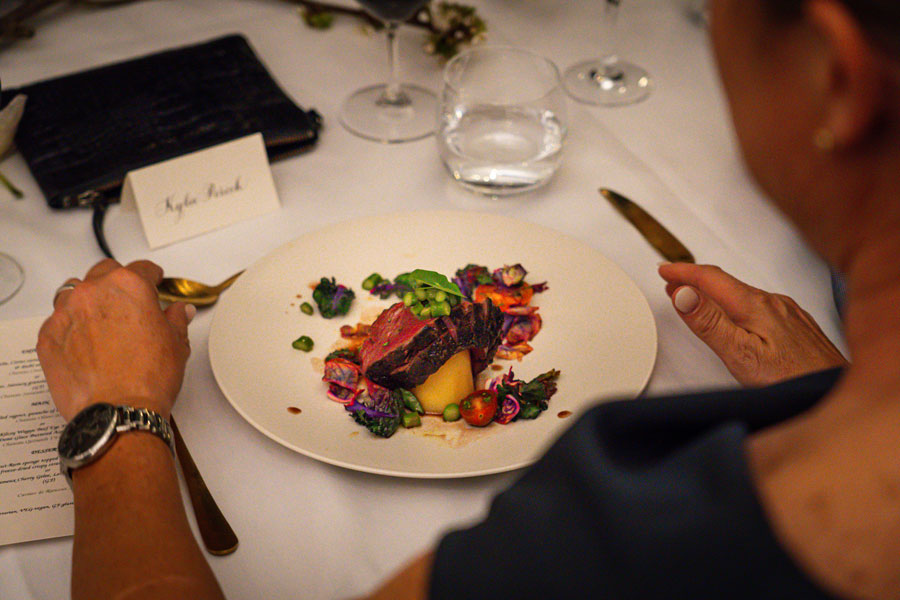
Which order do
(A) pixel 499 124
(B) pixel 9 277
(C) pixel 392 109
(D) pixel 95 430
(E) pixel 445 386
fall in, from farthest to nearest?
(C) pixel 392 109 → (A) pixel 499 124 → (B) pixel 9 277 → (E) pixel 445 386 → (D) pixel 95 430

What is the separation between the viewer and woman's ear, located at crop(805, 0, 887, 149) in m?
0.35

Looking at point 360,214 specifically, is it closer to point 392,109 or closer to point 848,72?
point 392,109

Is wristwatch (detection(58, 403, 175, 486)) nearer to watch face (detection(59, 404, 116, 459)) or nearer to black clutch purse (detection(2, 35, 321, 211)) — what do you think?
watch face (detection(59, 404, 116, 459))

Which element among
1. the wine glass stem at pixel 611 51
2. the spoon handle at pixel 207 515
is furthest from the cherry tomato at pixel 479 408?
the wine glass stem at pixel 611 51

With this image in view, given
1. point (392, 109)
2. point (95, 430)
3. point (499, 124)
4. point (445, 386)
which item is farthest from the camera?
point (392, 109)

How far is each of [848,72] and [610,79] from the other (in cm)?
122

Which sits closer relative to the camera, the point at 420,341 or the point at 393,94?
the point at 420,341

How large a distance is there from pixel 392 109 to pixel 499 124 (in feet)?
0.97

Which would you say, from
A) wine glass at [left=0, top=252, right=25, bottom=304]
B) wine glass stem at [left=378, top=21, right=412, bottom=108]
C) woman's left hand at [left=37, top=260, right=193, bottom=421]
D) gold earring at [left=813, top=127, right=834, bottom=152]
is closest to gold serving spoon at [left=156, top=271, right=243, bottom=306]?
woman's left hand at [left=37, top=260, right=193, bottom=421]

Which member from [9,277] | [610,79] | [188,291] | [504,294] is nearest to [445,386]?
[504,294]

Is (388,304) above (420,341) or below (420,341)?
below

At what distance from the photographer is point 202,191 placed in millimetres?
1180

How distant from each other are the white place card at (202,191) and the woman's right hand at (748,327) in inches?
24.2

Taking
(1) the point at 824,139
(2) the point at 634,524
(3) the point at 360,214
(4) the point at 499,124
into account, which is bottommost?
(3) the point at 360,214
